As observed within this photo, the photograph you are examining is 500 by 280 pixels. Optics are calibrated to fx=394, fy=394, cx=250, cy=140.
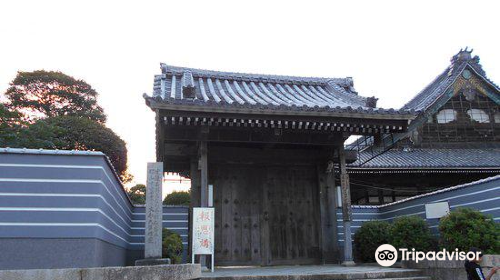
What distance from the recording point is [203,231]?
8719mm

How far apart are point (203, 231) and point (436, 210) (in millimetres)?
5728

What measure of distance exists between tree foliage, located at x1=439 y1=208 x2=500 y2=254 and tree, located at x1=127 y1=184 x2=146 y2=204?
835 inches

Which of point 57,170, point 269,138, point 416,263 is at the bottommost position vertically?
point 416,263

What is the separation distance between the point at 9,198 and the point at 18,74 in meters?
27.2

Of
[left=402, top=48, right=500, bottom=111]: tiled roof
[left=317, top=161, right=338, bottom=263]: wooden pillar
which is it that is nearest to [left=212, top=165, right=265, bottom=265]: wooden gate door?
[left=317, top=161, right=338, bottom=263]: wooden pillar

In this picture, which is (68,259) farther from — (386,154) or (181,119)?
(386,154)

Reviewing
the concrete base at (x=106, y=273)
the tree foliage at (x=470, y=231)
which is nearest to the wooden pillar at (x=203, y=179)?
the concrete base at (x=106, y=273)

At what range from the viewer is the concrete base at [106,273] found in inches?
177

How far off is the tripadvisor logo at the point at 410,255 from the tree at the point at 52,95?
23.8 metres

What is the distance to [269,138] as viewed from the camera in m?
10.6

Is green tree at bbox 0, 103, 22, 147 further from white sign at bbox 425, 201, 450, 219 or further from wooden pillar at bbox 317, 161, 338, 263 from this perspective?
white sign at bbox 425, 201, 450, 219

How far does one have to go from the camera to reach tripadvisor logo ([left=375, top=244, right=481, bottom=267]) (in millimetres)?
7348

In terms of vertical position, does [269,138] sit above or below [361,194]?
above

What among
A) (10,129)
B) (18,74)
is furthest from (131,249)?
(18,74)
